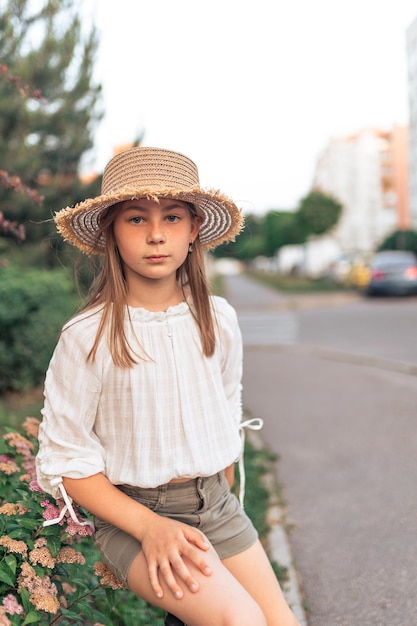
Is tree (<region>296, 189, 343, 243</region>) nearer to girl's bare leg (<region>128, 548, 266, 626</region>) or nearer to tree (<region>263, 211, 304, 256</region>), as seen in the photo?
tree (<region>263, 211, 304, 256</region>)

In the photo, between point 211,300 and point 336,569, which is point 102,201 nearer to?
point 211,300

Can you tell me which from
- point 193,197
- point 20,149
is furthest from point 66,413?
point 20,149

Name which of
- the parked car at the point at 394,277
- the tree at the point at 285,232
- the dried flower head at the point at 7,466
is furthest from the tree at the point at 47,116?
the tree at the point at 285,232

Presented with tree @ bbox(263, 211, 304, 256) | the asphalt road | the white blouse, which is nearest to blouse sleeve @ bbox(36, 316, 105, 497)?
the white blouse

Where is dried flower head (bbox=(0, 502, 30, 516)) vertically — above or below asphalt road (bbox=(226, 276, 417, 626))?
above

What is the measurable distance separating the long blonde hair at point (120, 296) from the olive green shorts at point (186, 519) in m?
0.38

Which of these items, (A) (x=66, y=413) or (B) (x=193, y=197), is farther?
(B) (x=193, y=197)

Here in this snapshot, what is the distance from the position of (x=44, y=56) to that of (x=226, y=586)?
930cm

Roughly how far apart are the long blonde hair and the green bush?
479 centimetres

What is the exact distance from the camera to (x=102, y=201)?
6.19 ft

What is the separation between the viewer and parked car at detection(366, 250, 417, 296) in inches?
805

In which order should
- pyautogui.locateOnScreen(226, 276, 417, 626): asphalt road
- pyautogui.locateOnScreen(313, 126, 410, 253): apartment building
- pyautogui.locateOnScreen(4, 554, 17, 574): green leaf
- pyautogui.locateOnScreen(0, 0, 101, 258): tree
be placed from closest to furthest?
pyautogui.locateOnScreen(4, 554, 17, 574): green leaf → pyautogui.locateOnScreen(226, 276, 417, 626): asphalt road → pyautogui.locateOnScreen(0, 0, 101, 258): tree → pyautogui.locateOnScreen(313, 126, 410, 253): apartment building

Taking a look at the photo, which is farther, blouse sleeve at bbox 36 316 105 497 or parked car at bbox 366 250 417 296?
parked car at bbox 366 250 417 296

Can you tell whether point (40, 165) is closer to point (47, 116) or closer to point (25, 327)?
point (47, 116)
